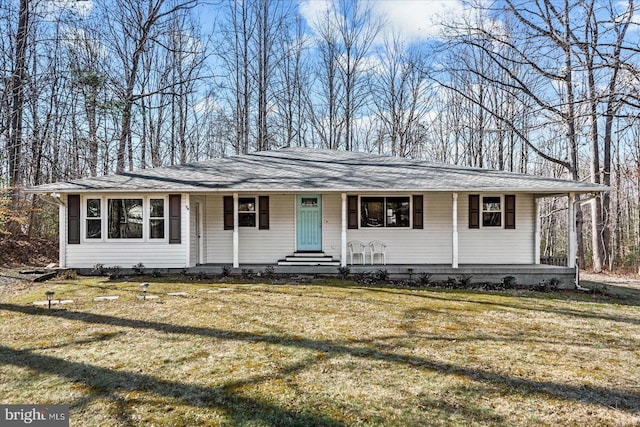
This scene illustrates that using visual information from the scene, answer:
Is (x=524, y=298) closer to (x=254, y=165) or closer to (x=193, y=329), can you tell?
(x=193, y=329)

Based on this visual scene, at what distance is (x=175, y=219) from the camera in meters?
10.1

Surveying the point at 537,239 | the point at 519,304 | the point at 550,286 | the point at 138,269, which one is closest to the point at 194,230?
the point at 138,269

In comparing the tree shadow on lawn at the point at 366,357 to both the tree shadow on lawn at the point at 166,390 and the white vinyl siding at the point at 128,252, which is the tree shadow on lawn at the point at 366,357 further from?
the white vinyl siding at the point at 128,252

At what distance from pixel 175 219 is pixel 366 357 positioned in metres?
7.52

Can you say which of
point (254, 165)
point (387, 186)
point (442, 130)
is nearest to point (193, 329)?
point (387, 186)

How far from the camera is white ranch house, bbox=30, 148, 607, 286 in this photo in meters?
9.91

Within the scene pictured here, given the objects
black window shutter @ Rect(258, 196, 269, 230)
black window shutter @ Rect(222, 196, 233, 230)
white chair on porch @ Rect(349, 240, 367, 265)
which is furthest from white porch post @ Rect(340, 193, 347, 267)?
black window shutter @ Rect(222, 196, 233, 230)

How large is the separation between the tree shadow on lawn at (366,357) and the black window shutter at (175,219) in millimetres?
3935

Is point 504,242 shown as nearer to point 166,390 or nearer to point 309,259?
point 309,259

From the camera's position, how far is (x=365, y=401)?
10.7 ft

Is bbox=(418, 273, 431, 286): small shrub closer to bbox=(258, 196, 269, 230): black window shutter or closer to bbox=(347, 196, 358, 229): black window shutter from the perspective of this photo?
bbox=(347, 196, 358, 229): black window shutter

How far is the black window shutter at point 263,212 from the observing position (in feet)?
36.8

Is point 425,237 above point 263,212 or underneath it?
underneath

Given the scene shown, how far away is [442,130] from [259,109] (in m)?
12.0
